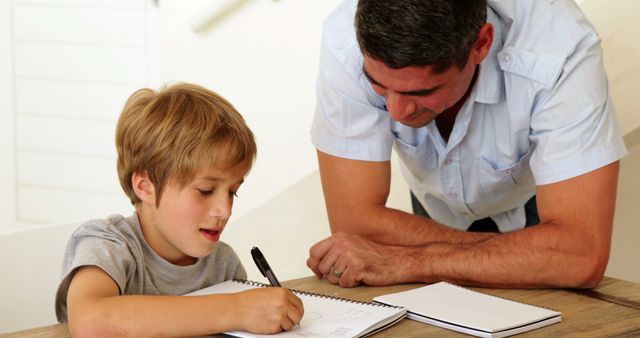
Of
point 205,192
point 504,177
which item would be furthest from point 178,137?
point 504,177

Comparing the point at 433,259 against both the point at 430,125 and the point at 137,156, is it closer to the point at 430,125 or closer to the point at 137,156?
the point at 430,125

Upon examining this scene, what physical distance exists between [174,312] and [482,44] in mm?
824

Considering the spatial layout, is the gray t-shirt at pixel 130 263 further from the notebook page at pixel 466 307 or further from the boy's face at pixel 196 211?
the notebook page at pixel 466 307

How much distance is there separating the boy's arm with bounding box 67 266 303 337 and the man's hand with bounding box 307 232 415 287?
0.32 m

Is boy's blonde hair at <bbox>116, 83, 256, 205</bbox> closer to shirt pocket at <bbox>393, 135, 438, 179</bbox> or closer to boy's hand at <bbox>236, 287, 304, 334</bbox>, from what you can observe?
boy's hand at <bbox>236, 287, 304, 334</bbox>

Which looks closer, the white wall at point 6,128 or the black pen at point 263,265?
the black pen at point 263,265

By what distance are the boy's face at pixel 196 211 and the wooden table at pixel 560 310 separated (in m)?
0.20

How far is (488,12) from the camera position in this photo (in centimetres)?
186

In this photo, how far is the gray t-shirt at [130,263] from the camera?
4.58 ft

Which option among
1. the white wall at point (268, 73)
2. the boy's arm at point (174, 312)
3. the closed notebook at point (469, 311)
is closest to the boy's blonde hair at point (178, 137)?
the boy's arm at point (174, 312)

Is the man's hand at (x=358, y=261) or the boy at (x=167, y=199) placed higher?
the boy at (x=167, y=199)

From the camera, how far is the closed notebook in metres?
1.38

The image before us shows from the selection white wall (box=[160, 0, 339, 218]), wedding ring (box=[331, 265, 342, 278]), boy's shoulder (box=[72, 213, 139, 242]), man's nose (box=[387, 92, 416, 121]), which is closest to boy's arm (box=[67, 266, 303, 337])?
boy's shoulder (box=[72, 213, 139, 242])

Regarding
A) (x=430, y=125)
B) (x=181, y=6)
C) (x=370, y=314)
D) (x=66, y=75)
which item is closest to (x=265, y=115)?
(x=181, y=6)
